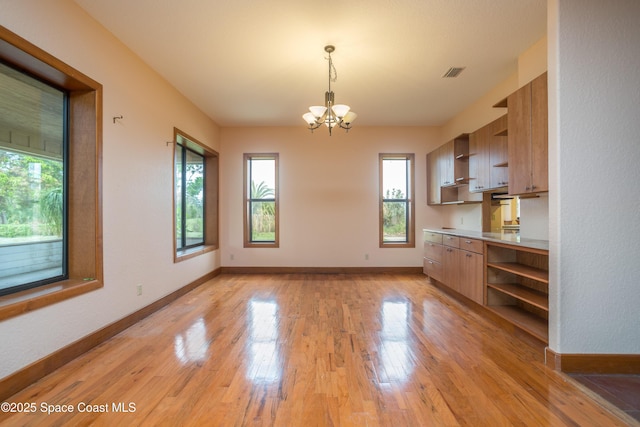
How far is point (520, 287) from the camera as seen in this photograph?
Answer: 3.02 metres

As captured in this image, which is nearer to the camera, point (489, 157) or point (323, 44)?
point (323, 44)

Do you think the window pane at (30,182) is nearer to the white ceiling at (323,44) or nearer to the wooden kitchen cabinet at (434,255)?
the white ceiling at (323,44)

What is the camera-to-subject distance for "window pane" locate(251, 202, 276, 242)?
5957mm

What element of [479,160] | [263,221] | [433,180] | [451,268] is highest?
[479,160]

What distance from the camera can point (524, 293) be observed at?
280cm

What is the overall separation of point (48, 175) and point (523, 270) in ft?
14.3

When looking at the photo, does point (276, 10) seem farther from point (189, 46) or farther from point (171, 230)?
point (171, 230)

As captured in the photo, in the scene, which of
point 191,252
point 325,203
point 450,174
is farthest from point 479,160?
point 191,252

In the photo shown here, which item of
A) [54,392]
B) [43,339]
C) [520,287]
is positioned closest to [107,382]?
[54,392]

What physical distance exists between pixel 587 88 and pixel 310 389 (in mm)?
2937

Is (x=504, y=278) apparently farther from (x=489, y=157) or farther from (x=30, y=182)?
(x=30, y=182)

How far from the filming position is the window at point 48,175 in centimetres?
211

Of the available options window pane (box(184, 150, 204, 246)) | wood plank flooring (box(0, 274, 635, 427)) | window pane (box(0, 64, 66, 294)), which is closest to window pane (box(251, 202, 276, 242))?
window pane (box(184, 150, 204, 246))

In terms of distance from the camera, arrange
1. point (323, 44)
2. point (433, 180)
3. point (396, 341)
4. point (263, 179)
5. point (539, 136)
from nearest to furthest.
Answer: point (539, 136) < point (396, 341) < point (323, 44) < point (433, 180) < point (263, 179)
